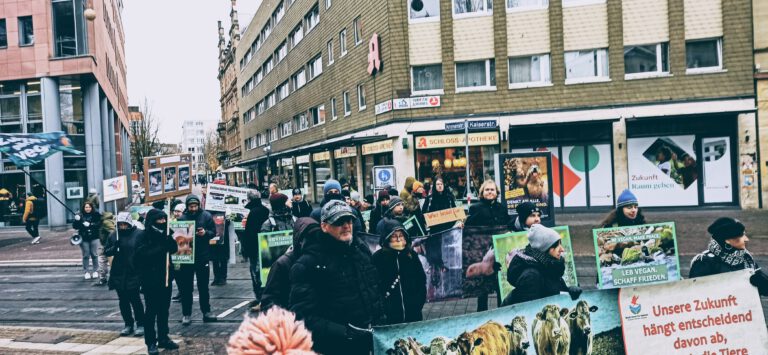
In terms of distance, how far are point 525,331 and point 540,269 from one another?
48 centimetres

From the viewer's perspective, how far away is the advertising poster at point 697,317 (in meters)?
4.56

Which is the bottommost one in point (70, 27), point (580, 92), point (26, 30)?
point (580, 92)

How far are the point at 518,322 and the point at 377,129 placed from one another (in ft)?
76.8

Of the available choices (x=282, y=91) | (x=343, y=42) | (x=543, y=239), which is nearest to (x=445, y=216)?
(x=543, y=239)

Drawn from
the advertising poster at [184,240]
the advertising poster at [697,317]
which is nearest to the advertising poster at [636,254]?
the advertising poster at [697,317]

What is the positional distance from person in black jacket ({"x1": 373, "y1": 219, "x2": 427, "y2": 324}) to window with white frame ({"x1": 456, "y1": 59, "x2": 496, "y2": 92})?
776 inches

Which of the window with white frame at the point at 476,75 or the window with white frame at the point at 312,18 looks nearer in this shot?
the window with white frame at the point at 476,75

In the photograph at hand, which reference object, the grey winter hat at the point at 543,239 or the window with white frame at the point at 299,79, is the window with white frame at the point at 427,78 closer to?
the window with white frame at the point at 299,79

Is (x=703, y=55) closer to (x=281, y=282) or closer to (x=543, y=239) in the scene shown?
(x=543, y=239)

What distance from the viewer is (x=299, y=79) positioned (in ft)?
143

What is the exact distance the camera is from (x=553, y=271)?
456 centimetres

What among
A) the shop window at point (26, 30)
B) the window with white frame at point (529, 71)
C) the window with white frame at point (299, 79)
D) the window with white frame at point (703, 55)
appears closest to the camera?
the window with white frame at point (703, 55)

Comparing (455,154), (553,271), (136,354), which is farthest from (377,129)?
(553,271)

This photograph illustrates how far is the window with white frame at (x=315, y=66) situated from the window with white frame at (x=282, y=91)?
24.1ft
